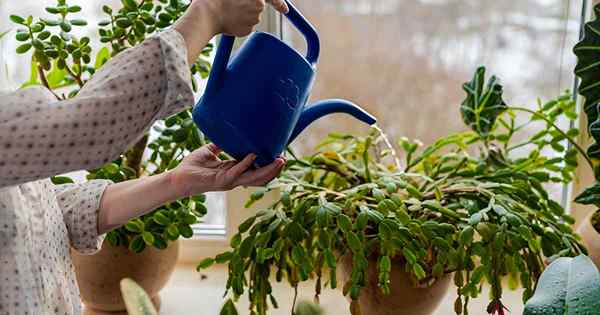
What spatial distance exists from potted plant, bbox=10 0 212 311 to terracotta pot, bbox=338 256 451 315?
0.94 feet

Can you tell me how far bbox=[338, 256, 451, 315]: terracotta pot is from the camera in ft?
3.65

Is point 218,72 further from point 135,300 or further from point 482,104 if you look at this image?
point 482,104

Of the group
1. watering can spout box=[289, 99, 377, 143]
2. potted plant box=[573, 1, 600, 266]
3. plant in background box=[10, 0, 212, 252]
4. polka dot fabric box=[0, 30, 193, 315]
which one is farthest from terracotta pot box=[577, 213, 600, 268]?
polka dot fabric box=[0, 30, 193, 315]

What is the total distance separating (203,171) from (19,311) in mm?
264

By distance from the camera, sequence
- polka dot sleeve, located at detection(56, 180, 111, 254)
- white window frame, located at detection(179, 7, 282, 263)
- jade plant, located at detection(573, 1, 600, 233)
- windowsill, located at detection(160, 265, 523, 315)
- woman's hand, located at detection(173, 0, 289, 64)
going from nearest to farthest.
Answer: woman's hand, located at detection(173, 0, 289, 64), polka dot sleeve, located at detection(56, 180, 111, 254), jade plant, located at detection(573, 1, 600, 233), windowsill, located at detection(160, 265, 523, 315), white window frame, located at detection(179, 7, 282, 263)

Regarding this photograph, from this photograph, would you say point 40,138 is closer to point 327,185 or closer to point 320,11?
point 327,185

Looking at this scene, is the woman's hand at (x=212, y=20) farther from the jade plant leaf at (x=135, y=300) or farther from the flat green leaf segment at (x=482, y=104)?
the flat green leaf segment at (x=482, y=104)

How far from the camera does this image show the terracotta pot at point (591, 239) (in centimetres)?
111

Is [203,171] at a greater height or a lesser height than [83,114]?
lesser

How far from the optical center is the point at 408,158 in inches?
50.8

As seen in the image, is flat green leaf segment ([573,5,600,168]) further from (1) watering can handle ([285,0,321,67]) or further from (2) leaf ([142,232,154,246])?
(2) leaf ([142,232,154,246])

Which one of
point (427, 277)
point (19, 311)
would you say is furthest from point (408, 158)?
point (19, 311)

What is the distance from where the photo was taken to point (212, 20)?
2.39 ft

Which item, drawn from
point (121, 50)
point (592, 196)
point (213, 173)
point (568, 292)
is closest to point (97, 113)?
point (213, 173)
